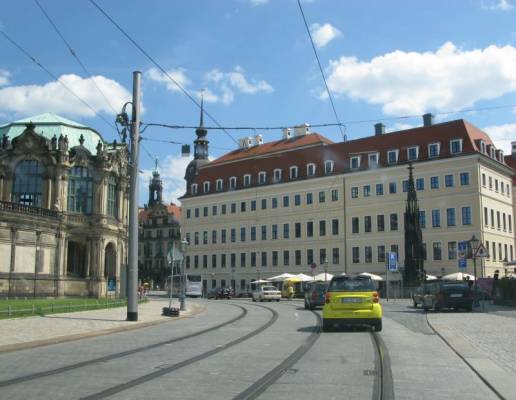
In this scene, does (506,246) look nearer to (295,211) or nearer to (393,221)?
(393,221)

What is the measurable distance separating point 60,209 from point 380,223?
39.4 m

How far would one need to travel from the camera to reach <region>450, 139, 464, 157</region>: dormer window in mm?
68250

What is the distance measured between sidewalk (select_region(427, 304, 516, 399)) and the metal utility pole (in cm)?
1161

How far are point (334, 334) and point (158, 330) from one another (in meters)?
6.40

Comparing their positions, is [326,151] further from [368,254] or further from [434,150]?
[434,150]

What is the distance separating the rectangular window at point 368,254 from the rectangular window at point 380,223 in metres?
2.56

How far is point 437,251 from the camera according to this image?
6912cm

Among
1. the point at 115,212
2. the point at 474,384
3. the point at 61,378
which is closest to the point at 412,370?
the point at 474,384

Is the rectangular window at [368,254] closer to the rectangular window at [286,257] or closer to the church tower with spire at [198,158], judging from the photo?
the rectangular window at [286,257]

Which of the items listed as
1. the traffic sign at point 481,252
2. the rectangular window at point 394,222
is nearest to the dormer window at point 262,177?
the rectangular window at point 394,222

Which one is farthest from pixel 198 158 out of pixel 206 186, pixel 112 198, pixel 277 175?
pixel 112 198

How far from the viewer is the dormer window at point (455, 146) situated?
224ft

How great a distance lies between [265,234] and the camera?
8694cm

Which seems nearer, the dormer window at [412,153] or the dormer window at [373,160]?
the dormer window at [412,153]
